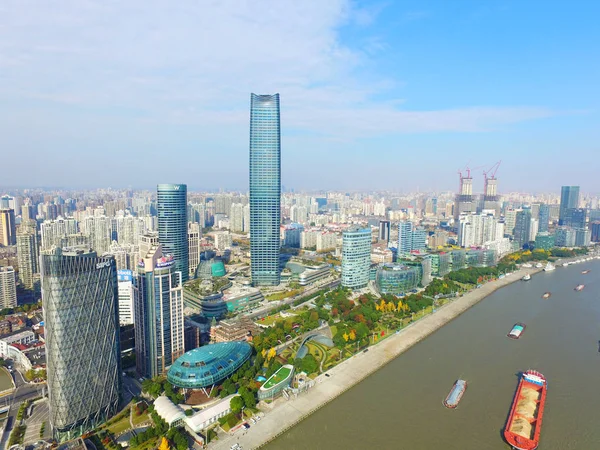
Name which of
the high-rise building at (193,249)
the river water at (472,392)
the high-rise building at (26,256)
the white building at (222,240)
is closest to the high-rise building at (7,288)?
the high-rise building at (26,256)

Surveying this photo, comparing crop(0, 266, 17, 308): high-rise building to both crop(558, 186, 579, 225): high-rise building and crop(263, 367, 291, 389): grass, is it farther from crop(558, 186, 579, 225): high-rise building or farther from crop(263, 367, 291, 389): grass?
crop(558, 186, 579, 225): high-rise building

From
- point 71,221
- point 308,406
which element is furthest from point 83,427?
point 71,221

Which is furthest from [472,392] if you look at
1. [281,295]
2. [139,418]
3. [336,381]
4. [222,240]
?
[222,240]

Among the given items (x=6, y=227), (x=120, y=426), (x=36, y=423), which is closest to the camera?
(x=120, y=426)

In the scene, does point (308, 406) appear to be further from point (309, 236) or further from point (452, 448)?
point (309, 236)

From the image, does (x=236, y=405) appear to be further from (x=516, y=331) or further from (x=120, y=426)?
(x=516, y=331)

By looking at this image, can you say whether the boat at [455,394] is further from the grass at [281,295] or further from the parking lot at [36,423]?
the grass at [281,295]
